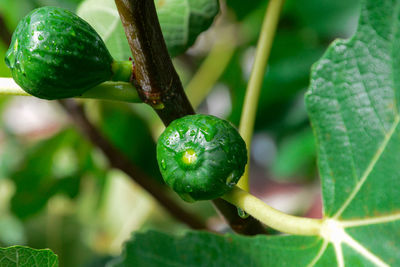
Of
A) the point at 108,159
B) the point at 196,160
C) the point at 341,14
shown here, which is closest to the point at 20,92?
the point at 196,160

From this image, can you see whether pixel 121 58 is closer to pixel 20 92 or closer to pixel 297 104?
pixel 20 92

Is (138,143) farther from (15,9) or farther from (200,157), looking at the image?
(200,157)

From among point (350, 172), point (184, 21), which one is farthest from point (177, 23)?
point (350, 172)

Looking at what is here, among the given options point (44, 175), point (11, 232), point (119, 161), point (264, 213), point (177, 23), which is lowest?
point (11, 232)

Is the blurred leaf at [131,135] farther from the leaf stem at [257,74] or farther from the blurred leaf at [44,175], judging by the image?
the leaf stem at [257,74]

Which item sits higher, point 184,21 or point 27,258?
point 184,21

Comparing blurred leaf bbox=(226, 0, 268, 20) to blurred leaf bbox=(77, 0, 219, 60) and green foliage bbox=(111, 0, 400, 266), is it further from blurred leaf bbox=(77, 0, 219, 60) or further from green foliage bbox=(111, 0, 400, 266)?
green foliage bbox=(111, 0, 400, 266)

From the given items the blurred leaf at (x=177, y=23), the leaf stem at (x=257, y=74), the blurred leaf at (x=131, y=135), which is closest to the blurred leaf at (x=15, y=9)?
the blurred leaf at (x=131, y=135)
